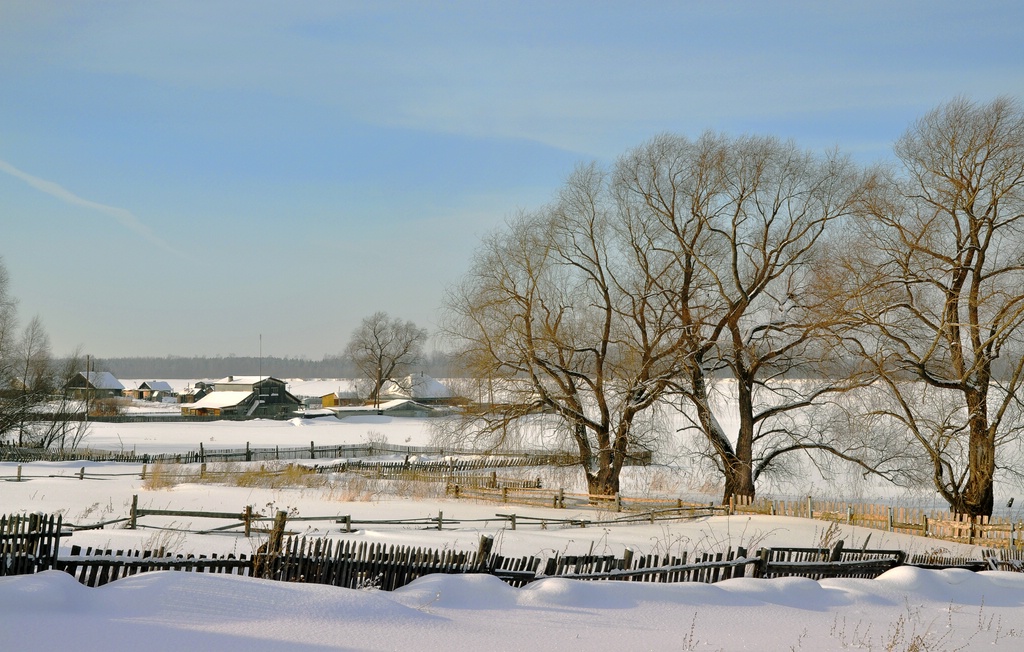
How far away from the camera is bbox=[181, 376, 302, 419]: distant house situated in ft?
263

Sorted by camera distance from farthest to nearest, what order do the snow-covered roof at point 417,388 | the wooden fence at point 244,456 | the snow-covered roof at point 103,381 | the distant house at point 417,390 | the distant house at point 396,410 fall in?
1. the snow-covered roof at point 417,388
2. the snow-covered roof at point 103,381
3. the distant house at point 417,390
4. the distant house at point 396,410
5. the wooden fence at point 244,456

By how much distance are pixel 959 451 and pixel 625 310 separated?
1074 cm

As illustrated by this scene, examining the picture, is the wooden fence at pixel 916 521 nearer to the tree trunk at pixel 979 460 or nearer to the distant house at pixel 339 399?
the tree trunk at pixel 979 460

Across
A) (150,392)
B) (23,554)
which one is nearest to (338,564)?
(23,554)

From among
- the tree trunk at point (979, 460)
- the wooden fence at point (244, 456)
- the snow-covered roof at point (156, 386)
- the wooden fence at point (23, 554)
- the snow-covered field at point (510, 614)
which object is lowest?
the wooden fence at point (244, 456)

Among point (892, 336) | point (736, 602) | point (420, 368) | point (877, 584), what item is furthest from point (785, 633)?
point (420, 368)

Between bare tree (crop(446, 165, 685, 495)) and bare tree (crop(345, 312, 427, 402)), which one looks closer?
bare tree (crop(446, 165, 685, 495))

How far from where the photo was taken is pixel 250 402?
8175 cm

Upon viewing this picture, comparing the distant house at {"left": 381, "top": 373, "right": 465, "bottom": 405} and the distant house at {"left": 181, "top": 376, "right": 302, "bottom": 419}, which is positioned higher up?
the distant house at {"left": 381, "top": 373, "right": 465, "bottom": 405}

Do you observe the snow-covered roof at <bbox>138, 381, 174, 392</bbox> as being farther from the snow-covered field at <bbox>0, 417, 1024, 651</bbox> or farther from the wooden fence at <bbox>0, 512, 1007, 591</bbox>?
the wooden fence at <bbox>0, 512, 1007, 591</bbox>

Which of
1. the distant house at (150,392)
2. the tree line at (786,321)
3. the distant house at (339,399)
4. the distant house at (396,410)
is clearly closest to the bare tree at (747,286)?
the tree line at (786,321)

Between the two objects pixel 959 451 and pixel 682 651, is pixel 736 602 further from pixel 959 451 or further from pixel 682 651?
pixel 959 451

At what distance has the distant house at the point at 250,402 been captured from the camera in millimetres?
80125

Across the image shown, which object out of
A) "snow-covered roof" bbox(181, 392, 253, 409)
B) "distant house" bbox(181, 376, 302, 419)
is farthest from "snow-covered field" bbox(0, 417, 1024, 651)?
"snow-covered roof" bbox(181, 392, 253, 409)
